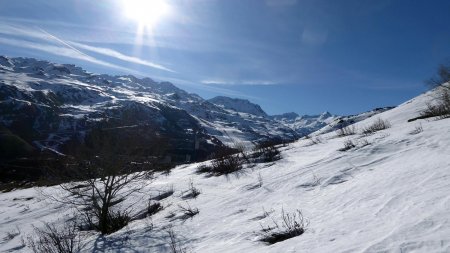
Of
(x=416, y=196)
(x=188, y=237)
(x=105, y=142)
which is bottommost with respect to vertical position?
(x=188, y=237)

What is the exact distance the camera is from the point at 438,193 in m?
3.85

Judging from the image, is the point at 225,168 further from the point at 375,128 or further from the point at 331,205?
the point at 331,205

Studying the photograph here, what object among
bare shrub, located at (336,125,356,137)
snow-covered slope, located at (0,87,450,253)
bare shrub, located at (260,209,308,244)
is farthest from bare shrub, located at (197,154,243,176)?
bare shrub, located at (260,209,308,244)

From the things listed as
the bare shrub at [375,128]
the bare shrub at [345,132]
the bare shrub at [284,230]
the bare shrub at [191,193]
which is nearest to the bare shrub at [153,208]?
the bare shrub at [191,193]

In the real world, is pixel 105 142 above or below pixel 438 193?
above

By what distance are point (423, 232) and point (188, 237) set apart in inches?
132

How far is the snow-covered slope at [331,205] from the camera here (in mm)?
3283

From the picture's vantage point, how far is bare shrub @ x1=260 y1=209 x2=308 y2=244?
4.12m

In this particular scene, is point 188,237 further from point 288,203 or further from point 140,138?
point 140,138

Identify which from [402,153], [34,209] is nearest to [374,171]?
[402,153]

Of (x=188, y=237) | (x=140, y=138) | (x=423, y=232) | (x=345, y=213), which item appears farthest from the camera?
(x=140, y=138)

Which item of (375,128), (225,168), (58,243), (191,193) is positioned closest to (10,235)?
(58,243)

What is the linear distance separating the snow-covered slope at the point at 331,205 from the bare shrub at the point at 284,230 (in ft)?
0.32

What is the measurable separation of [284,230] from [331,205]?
33.0 inches
